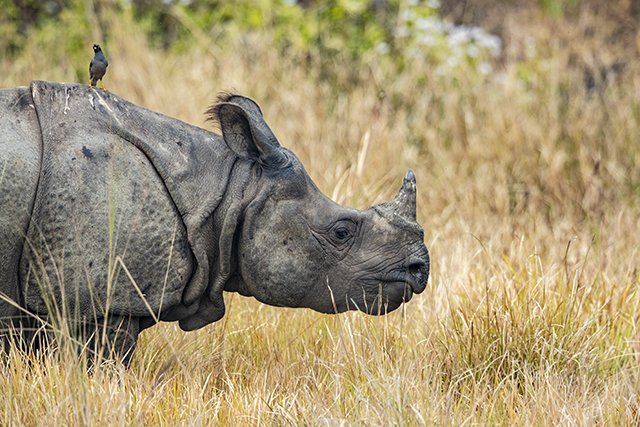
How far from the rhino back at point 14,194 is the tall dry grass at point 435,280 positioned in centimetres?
27

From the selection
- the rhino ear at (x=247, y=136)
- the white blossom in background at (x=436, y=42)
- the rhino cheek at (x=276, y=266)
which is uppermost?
the white blossom in background at (x=436, y=42)

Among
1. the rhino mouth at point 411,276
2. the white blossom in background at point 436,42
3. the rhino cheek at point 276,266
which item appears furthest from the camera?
the white blossom in background at point 436,42

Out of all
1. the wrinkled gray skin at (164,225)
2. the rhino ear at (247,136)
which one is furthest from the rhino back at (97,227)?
the rhino ear at (247,136)

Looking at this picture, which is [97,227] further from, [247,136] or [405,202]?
[405,202]

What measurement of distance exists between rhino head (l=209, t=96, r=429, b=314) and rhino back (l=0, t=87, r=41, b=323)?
0.78m

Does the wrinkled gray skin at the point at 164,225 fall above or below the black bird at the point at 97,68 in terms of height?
below

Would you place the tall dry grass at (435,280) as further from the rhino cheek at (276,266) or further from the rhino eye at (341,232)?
the rhino eye at (341,232)

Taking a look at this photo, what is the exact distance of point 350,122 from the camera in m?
9.02

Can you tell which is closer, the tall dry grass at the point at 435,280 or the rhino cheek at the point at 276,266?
the tall dry grass at the point at 435,280

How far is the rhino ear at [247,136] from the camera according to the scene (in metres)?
4.66

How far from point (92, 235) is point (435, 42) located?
6932mm

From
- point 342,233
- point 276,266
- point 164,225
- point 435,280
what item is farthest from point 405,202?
point 435,280

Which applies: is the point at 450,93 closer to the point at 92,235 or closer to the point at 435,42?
the point at 435,42

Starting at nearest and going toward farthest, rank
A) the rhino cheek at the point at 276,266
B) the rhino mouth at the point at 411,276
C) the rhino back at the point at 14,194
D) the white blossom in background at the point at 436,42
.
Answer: the rhino back at the point at 14,194 < the rhino cheek at the point at 276,266 < the rhino mouth at the point at 411,276 < the white blossom in background at the point at 436,42
